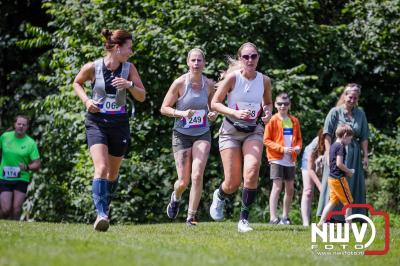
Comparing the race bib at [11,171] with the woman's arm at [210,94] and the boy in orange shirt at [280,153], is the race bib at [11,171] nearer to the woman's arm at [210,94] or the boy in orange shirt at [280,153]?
the boy in orange shirt at [280,153]

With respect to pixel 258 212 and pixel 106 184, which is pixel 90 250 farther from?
pixel 258 212

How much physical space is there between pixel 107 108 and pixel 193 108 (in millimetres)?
1666

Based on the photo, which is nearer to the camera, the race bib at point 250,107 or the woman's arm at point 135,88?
the woman's arm at point 135,88

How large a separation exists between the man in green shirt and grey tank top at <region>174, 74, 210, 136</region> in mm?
4486

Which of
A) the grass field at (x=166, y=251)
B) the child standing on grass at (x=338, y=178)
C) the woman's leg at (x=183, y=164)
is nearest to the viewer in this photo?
the grass field at (x=166, y=251)

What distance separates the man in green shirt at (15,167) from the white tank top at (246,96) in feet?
18.1

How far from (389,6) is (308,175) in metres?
5.40

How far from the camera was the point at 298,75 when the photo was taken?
51.7 ft

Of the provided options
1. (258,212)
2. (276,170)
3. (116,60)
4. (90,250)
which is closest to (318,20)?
(258,212)

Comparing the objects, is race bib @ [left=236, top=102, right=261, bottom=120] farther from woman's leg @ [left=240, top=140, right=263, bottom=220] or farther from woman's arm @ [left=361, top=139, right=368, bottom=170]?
woman's arm @ [left=361, top=139, right=368, bottom=170]

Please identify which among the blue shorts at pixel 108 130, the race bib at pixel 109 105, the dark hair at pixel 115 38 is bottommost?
the blue shorts at pixel 108 130

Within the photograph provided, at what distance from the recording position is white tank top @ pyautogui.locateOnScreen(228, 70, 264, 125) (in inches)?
366

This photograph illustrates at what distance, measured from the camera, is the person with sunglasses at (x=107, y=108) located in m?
8.54
